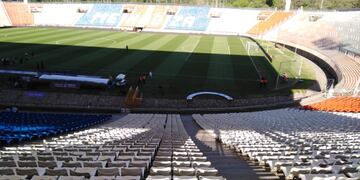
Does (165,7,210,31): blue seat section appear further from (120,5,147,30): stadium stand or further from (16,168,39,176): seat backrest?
(16,168,39,176): seat backrest

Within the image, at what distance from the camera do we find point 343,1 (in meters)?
114

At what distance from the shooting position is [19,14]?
85.7 metres

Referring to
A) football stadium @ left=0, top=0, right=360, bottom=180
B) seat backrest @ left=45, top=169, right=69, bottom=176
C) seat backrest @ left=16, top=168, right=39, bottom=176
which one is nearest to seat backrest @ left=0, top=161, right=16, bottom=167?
football stadium @ left=0, top=0, right=360, bottom=180

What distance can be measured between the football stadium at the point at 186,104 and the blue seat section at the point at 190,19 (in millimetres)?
986

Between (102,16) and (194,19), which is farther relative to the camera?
(102,16)

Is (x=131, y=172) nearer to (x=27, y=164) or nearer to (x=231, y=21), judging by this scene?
(x=27, y=164)

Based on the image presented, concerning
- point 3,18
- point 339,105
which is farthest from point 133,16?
point 339,105

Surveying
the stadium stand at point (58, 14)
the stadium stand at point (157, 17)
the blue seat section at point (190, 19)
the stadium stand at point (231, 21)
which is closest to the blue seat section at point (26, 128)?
the blue seat section at point (190, 19)

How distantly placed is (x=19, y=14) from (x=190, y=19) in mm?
42438

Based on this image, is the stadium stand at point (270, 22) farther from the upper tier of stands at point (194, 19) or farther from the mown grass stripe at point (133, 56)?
the mown grass stripe at point (133, 56)

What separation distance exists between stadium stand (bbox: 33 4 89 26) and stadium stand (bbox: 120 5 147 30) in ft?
39.2

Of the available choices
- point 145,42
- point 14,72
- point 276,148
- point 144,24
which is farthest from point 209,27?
point 276,148

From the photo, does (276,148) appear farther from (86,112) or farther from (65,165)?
(86,112)

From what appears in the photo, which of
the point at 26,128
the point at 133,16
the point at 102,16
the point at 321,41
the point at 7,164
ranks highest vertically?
the point at 7,164
